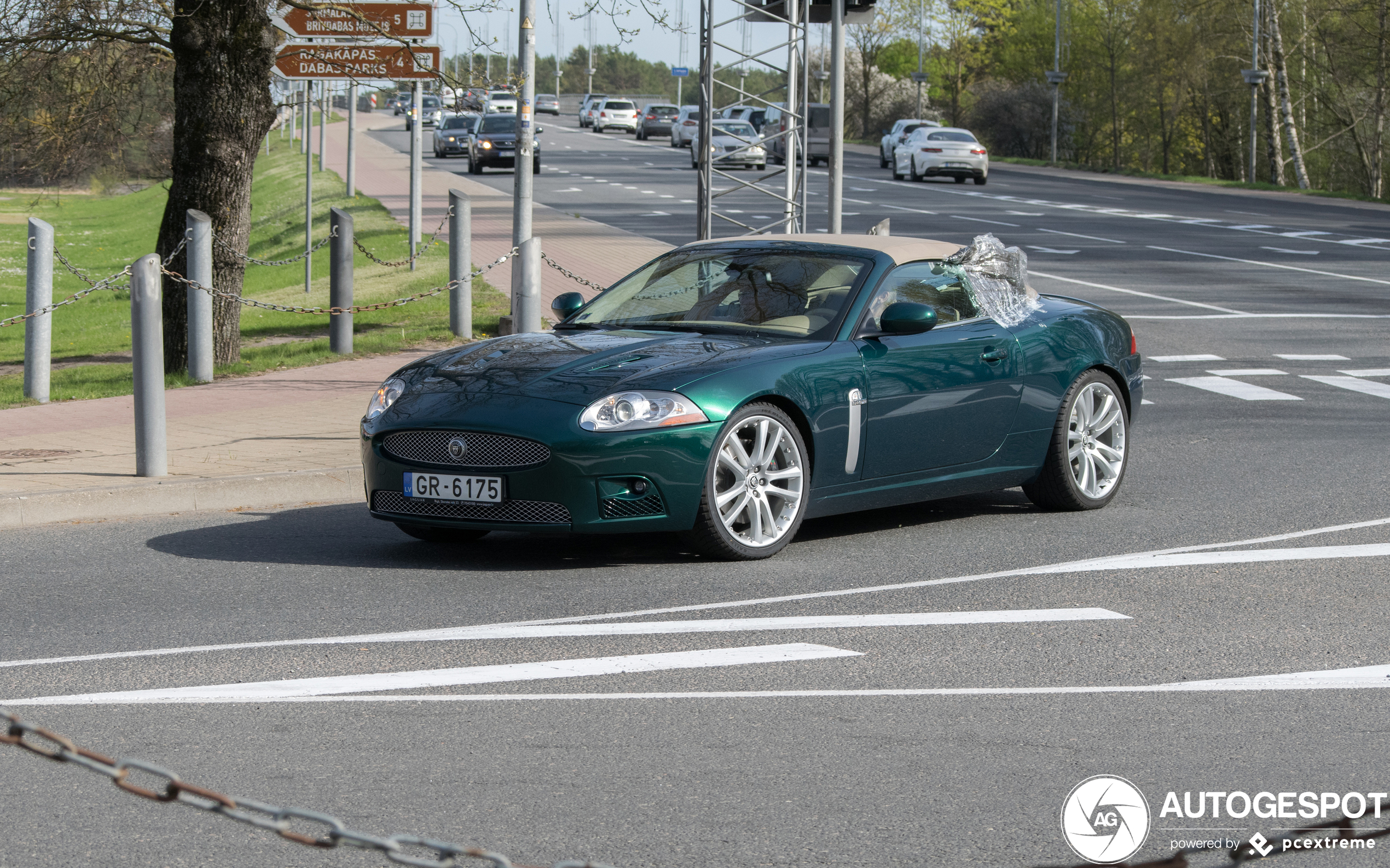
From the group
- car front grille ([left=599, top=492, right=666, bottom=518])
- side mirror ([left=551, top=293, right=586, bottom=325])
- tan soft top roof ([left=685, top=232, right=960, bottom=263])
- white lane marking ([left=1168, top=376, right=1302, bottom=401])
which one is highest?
tan soft top roof ([left=685, top=232, right=960, bottom=263])

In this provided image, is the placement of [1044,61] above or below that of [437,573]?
above

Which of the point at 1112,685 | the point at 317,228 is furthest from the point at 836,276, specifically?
the point at 317,228

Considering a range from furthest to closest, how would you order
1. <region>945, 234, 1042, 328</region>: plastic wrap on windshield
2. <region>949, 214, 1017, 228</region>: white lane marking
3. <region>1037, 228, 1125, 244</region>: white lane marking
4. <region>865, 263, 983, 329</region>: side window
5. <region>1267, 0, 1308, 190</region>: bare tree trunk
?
<region>1267, 0, 1308, 190</region>: bare tree trunk → <region>949, 214, 1017, 228</region>: white lane marking → <region>1037, 228, 1125, 244</region>: white lane marking → <region>945, 234, 1042, 328</region>: plastic wrap on windshield → <region>865, 263, 983, 329</region>: side window

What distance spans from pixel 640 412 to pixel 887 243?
210 cm

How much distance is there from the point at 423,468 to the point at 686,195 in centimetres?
3598

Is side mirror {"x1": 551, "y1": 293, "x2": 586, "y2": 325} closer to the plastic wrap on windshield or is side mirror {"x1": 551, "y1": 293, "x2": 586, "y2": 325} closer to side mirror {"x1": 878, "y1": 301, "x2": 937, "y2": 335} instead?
side mirror {"x1": 878, "y1": 301, "x2": 937, "y2": 335}

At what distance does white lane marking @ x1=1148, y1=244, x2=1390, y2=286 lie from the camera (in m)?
24.1

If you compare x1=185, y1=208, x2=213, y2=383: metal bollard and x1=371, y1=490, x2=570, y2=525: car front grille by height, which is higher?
x1=185, y1=208, x2=213, y2=383: metal bollard

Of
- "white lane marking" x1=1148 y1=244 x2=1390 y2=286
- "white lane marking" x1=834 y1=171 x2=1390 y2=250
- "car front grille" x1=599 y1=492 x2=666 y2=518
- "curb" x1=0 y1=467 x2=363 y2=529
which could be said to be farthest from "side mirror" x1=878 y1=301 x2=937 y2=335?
"white lane marking" x1=834 y1=171 x2=1390 y2=250

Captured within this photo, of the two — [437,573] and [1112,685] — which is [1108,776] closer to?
[1112,685]

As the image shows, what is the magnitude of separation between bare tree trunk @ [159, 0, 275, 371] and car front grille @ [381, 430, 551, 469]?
745 cm

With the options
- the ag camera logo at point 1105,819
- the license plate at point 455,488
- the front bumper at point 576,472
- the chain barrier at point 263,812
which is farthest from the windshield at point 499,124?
the chain barrier at point 263,812

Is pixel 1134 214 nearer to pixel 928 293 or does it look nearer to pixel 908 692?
pixel 928 293

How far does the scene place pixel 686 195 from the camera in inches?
1681
